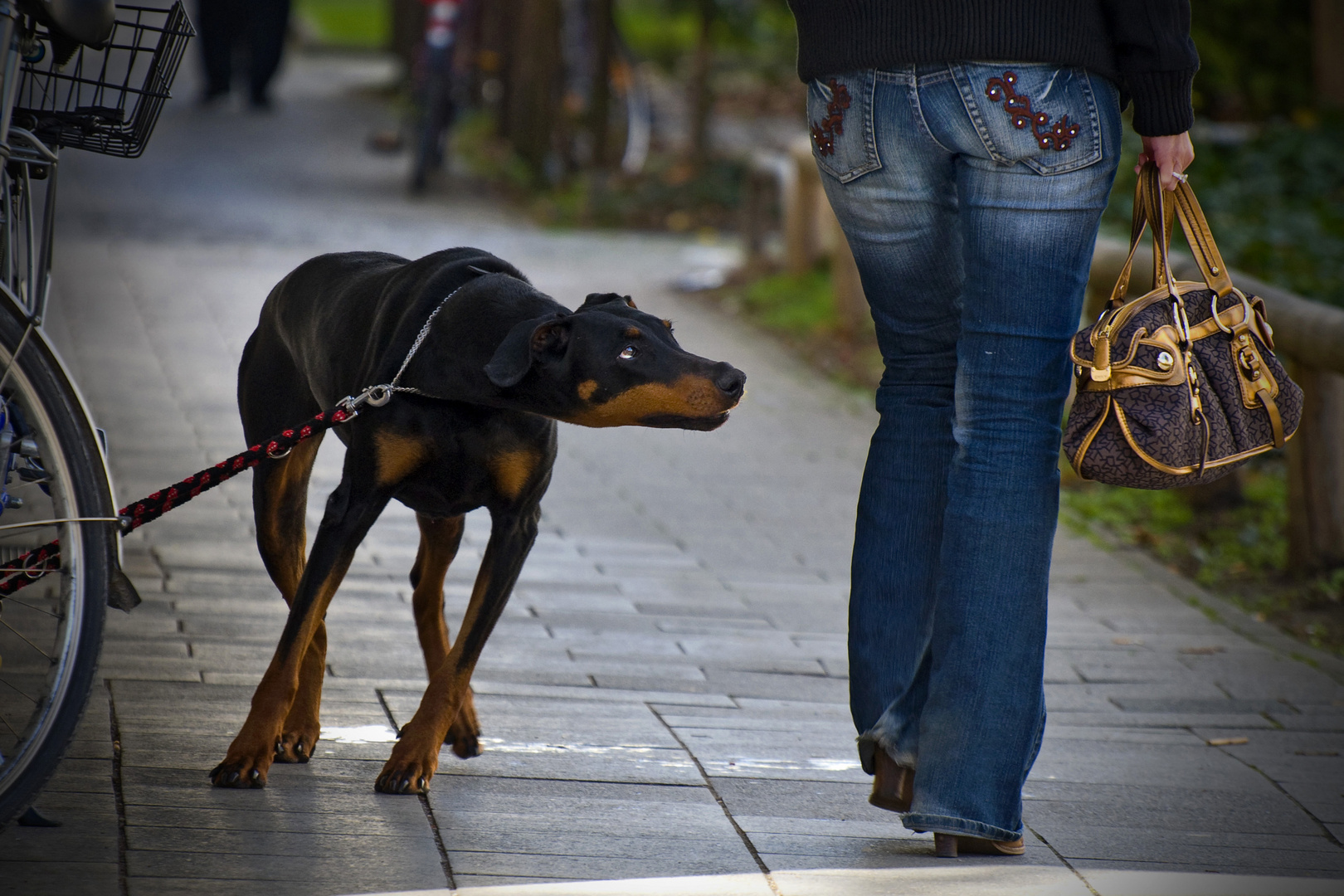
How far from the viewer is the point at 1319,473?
545cm

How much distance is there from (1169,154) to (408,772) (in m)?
1.71

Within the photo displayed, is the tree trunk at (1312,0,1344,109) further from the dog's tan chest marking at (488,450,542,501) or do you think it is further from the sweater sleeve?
the dog's tan chest marking at (488,450,542,501)

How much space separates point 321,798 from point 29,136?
123cm

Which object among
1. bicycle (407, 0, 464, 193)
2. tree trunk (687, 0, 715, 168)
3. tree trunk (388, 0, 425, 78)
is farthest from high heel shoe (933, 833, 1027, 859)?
tree trunk (388, 0, 425, 78)

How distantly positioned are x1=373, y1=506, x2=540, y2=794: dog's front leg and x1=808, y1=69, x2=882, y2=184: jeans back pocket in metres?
0.86

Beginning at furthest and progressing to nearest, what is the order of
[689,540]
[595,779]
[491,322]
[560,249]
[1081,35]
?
[560,249]
[689,540]
[595,779]
[491,322]
[1081,35]

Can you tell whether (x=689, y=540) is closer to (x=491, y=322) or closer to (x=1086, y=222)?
(x=491, y=322)

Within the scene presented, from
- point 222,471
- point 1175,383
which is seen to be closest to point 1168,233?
point 1175,383

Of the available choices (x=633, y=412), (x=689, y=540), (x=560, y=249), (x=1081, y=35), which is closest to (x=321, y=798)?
(x=633, y=412)

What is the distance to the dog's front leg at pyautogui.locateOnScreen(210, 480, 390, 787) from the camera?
9.41 feet

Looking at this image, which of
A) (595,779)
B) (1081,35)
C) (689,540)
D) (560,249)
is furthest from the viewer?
(560,249)

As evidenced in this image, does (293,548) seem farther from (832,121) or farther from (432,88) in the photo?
(432,88)

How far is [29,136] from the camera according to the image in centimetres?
252

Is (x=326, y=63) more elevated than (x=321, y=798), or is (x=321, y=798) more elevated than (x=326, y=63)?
(x=321, y=798)
